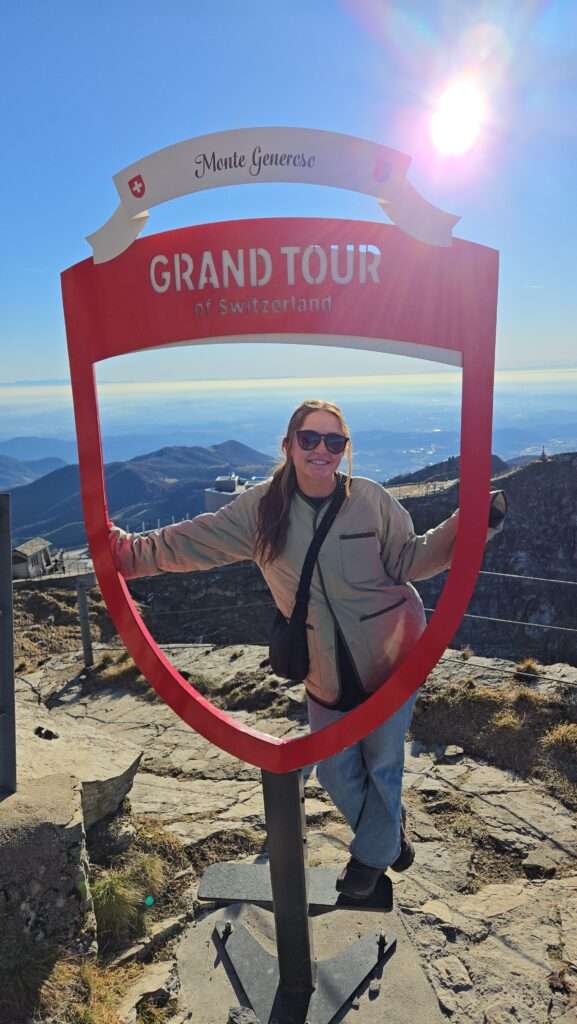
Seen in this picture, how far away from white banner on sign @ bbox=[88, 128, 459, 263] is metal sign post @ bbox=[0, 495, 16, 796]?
2.03 m

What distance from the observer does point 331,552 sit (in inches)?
107

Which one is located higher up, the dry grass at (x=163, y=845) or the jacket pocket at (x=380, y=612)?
the jacket pocket at (x=380, y=612)

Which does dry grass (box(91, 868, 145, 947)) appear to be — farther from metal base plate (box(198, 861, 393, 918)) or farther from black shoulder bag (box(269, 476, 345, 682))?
black shoulder bag (box(269, 476, 345, 682))

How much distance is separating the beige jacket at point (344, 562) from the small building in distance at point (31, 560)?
15.6 meters

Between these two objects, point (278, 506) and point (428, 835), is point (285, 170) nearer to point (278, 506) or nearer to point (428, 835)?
point (278, 506)

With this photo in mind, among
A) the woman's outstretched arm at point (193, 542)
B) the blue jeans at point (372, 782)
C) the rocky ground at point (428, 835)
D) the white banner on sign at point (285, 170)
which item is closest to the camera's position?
the white banner on sign at point (285, 170)

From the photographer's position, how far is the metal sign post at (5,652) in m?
3.85

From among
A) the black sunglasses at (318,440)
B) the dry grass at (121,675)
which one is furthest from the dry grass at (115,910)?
the dry grass at (121,675)

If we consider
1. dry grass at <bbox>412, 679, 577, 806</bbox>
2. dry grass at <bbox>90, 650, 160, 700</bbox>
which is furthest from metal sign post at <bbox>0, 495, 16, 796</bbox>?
dry grass at <bbox>90, 650, 160, 700</bbox>

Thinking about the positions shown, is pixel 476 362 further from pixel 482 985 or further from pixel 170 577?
pixel 170 577

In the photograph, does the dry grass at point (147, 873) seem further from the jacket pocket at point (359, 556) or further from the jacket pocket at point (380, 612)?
the jacket pocket at point (359, 556)

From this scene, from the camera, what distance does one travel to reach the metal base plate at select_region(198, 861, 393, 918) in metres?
3.14

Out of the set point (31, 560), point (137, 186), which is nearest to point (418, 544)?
point (137, 186)

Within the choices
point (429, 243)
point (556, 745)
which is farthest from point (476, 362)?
point (556, 745)
